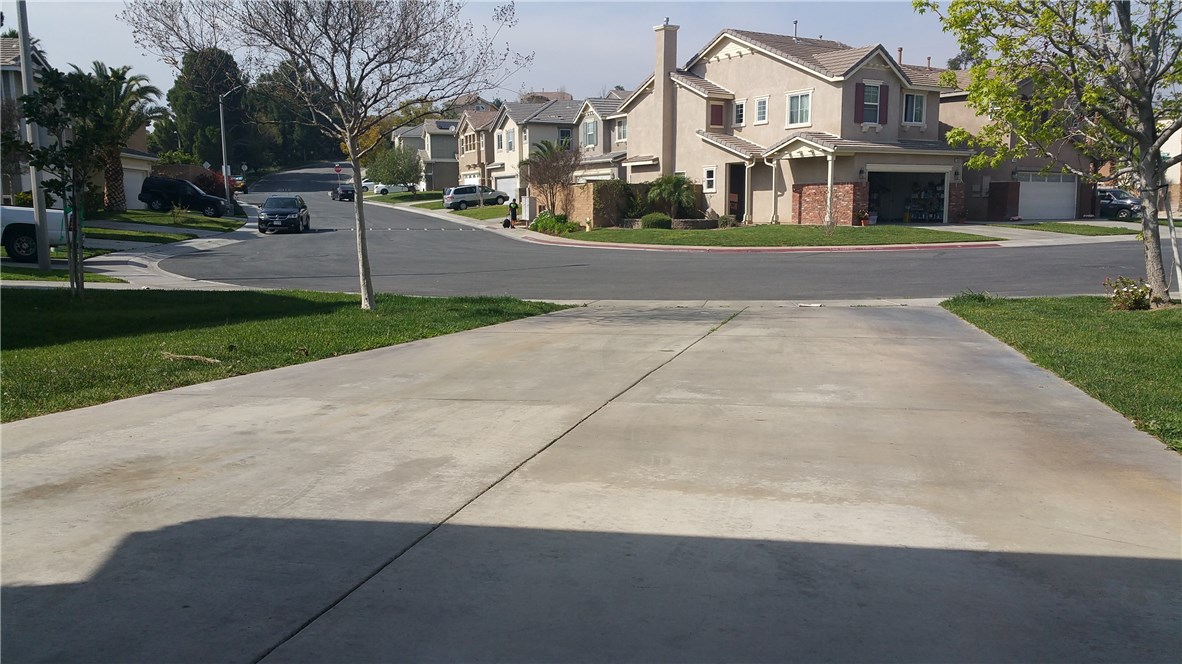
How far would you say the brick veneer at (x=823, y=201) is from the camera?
1480 inches

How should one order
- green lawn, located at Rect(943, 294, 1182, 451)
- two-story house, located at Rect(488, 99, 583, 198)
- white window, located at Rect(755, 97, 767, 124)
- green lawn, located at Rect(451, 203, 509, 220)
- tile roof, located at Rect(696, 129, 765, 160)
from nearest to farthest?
1. green lawn, located at Rect(943, 294, 1182, 451)
2. tile roof, located at Rect(696, 129, 765, 160)
3. white window, located at Rect(755, 97, 767, 124)
4. green lawn, located at Rect(451, 203, 509, 220)
5. two-story house, located at Rect(488, 99, 583, 198)

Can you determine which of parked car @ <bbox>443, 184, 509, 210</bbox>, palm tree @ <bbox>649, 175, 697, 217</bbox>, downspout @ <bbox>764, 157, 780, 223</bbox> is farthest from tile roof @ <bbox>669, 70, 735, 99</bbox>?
parked car @ <bbox>443, 184, 509, 210</bbox>

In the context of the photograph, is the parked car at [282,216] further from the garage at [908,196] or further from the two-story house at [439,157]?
the two-story house at [439,157]

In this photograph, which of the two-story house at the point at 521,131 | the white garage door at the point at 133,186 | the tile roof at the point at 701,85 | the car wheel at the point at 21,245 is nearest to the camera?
the car wheel at the point at 21,245

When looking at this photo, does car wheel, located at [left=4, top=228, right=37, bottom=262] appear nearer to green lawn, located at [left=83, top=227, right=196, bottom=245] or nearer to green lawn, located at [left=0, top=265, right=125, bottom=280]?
green lawn, located at [left=0, top=265, right=125, bottom=280]

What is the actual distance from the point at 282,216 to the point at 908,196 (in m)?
28.8

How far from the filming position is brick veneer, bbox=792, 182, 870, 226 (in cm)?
3759

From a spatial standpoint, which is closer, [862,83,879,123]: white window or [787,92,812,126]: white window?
[862,83,879,123]: white window

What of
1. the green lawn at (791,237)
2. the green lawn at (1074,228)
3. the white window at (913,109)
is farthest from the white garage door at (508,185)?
the green lawn at (1074,228)

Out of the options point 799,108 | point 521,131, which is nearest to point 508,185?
point 521,131

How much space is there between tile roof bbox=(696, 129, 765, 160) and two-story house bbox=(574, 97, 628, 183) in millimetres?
7455

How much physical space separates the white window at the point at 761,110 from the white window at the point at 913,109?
6087mm

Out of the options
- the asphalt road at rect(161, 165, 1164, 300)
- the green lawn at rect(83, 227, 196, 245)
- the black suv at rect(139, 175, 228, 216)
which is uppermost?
the black suv at rect(139, 175, 228, 216)

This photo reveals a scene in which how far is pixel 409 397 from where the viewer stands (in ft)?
28.1
